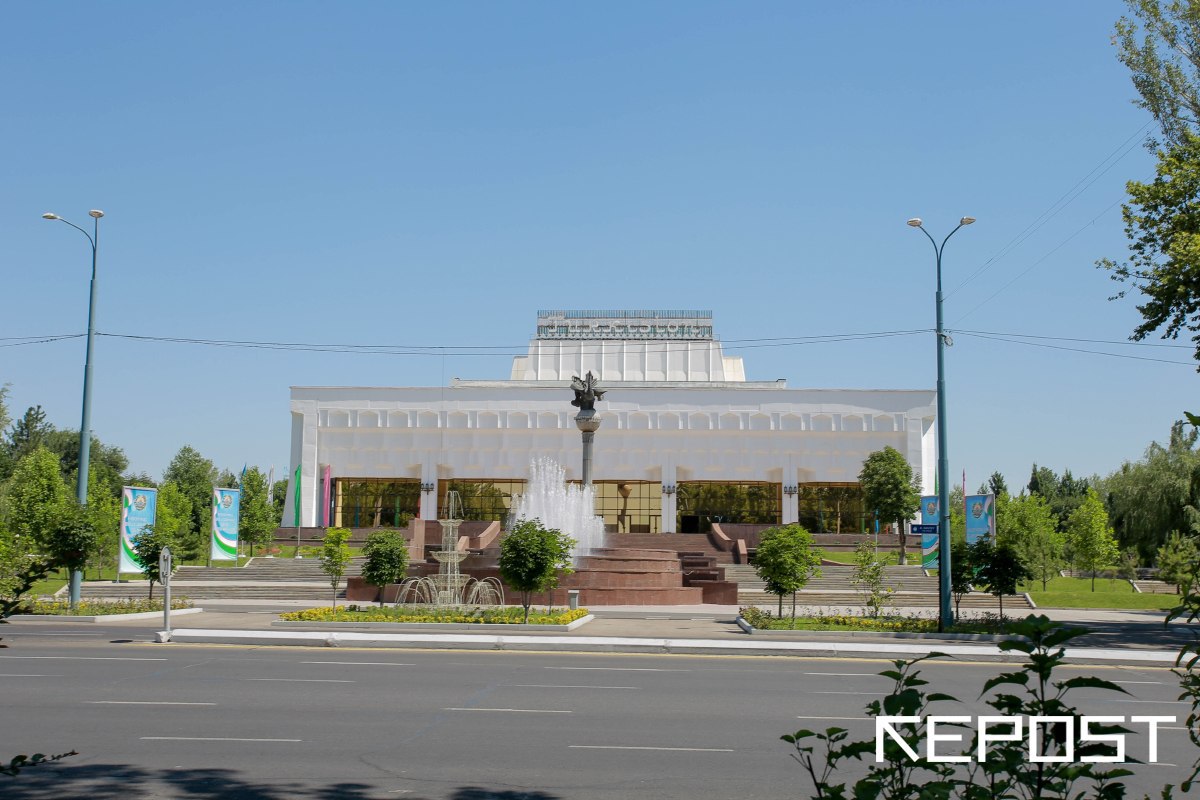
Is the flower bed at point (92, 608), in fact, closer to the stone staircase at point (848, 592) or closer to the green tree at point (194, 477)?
the stone staircase at point (848, 592)

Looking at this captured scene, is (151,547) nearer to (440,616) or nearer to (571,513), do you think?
(440,616)

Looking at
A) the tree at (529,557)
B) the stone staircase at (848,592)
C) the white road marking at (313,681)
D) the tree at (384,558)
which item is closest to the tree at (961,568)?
the stone staircase at (848,592)

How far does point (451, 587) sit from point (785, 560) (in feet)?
33.3

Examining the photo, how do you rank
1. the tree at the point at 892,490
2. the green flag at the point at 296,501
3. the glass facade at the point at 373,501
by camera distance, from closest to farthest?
the tree at the point at 892,490 < the green flag at the point at 296,501 < the glass facade at the point at 373,501

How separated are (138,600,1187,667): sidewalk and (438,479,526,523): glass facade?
43.9 metres

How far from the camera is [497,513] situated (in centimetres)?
7088

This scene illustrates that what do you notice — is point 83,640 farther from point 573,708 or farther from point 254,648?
point 573,708

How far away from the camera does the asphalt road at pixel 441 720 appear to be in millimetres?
8867

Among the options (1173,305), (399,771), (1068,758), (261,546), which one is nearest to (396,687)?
(399,771)

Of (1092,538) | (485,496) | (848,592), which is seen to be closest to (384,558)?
(848,592)

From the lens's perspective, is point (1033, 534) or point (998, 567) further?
point (1033, 534)

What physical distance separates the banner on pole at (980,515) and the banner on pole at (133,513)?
2807 centimetres

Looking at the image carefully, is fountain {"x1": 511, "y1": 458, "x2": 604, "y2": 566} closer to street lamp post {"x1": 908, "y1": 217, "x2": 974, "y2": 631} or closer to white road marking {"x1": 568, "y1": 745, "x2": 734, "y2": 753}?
street lamp post {"x1": 908, "y1": 217, "x2": 974, "y2": 631}

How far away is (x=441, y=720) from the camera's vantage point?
11977 millimetres
